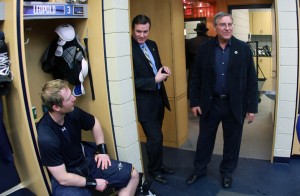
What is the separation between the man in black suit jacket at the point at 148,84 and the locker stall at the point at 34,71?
1.28 feet

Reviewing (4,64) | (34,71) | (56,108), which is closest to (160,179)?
(56,108)

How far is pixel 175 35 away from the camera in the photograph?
3.41 m

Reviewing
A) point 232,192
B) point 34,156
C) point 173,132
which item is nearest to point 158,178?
point 232,192

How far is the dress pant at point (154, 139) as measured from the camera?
2729 mm

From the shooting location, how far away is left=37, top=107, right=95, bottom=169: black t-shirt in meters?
1.89

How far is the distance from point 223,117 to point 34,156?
1.52 m

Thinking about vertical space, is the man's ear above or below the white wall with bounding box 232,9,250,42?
below

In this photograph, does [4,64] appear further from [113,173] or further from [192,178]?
[192,178]

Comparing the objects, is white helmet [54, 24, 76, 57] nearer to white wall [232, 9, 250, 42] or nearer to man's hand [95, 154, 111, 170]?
man's hand [95, 154, 111, 170]

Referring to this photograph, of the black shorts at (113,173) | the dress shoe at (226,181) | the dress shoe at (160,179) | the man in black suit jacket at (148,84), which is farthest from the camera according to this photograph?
the dress shoe at (160,179)

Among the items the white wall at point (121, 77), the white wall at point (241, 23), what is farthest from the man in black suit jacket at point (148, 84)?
the white wall at point (241, 23)

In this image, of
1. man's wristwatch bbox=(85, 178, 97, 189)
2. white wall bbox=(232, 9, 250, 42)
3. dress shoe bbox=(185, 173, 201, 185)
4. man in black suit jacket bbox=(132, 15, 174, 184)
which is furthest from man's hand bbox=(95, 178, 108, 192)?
white wall bbox=(232, 9, 250, 42)

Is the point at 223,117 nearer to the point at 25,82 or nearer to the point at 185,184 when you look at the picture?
the point at 185,184

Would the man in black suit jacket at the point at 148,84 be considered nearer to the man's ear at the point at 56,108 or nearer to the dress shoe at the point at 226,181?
the dress shoe at the point at 226,181
